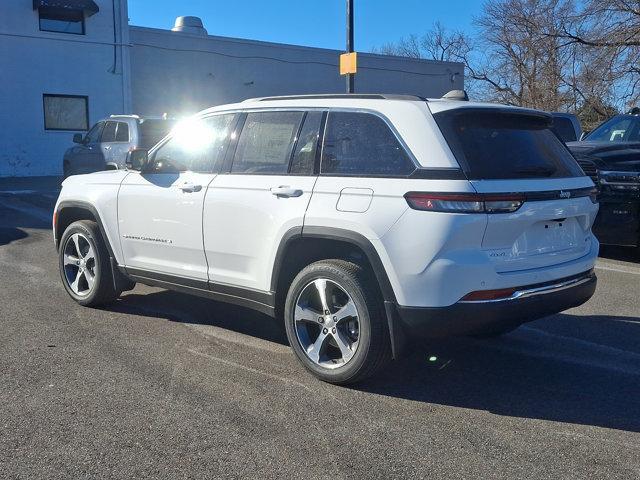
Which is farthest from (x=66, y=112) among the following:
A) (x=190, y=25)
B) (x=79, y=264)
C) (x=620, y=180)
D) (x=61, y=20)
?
(x=620, y=180)

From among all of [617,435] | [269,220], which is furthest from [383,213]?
[617,435]

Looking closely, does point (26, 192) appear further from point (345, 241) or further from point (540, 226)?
point (540, 226)

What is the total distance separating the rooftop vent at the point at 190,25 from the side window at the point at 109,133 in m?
14.4

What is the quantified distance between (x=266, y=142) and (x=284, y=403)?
1.86 metres

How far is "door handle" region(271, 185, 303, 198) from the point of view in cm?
447

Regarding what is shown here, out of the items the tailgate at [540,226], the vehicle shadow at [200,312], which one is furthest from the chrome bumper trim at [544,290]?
the vehicle shadow at [200,312]

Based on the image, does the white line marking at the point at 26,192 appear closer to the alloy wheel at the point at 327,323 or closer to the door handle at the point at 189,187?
the door handle at the point at 189,187

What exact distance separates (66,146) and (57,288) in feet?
57.1

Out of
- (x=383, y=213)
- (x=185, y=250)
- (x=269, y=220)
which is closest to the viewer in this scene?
(x=383, y=213)

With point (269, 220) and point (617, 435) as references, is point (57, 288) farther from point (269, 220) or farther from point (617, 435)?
point (617, 435)

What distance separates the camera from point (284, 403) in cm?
405

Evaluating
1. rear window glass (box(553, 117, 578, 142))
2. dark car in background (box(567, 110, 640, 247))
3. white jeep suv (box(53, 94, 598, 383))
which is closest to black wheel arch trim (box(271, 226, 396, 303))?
white jeep suv (box(53, 94, 598, 383))

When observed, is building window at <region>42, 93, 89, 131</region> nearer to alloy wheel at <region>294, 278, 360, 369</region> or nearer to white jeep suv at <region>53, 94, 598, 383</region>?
white jeep suv at <region>53, 94, 598, 383</region>

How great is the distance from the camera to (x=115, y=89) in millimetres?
23484
